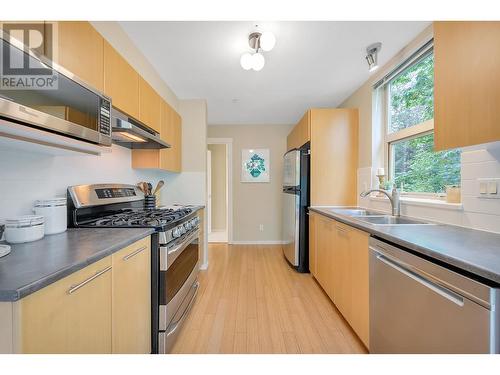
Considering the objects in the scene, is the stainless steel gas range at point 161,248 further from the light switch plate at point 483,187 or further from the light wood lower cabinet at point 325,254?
the light switch plate at point 483,187

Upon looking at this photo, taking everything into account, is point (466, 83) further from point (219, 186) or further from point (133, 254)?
point (219, 186)

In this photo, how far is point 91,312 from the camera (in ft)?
2.89

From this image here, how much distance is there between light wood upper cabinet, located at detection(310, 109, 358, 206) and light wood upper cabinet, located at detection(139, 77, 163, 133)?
183cm

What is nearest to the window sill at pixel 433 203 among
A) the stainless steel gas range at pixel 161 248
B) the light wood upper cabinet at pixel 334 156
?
the light wood upper cabinet at pixel 334 156

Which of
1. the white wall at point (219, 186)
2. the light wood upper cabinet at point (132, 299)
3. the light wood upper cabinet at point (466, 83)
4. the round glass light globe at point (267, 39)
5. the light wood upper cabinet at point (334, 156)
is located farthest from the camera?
the white wall at point (219, 186)

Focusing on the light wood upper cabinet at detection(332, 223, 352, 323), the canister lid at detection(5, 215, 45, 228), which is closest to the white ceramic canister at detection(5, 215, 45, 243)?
the canister lid at detection(5, 215, 45, 228)

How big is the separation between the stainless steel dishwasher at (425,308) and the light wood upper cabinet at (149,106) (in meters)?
2.06

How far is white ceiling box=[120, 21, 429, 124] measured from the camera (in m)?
1.70

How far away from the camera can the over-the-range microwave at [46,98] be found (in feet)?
2.56

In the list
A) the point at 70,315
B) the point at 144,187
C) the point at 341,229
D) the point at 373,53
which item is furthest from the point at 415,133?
the point at 144,187

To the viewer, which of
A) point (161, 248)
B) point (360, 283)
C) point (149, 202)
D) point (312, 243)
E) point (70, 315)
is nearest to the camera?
point (70, 315)

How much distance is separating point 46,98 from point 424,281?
186cm

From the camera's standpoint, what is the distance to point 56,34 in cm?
102
